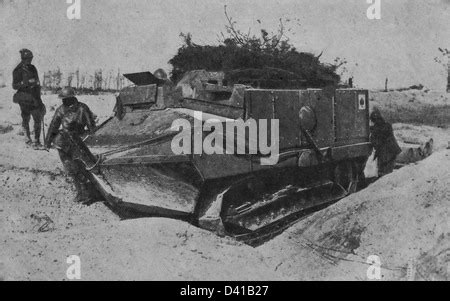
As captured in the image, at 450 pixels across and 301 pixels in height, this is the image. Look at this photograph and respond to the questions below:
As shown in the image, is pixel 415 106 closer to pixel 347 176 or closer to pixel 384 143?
pixel 384 143

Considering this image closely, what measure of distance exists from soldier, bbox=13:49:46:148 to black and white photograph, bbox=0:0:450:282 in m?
0.02

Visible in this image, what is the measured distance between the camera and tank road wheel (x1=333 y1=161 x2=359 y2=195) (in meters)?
9.35

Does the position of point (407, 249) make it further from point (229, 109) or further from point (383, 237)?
point (229, 109)

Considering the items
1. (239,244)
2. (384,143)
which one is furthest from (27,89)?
(384,143)

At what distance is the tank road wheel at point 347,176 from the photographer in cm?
935

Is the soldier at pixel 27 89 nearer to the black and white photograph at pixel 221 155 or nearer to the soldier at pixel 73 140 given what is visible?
the black and white photograph at pixel 221 155

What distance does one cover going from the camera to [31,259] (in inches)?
225

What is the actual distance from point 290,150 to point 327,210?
3.03 ft

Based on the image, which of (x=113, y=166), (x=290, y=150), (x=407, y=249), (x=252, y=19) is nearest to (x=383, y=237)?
(x=407, y=249)

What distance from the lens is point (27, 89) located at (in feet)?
31.4

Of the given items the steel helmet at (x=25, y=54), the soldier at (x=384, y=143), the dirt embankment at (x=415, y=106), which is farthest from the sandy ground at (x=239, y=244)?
the dirt embankment at (x=415, y=106)

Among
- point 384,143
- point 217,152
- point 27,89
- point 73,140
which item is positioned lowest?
point 384,143

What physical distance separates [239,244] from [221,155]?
39.4 inches

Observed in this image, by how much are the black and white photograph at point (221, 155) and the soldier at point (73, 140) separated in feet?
0.08
